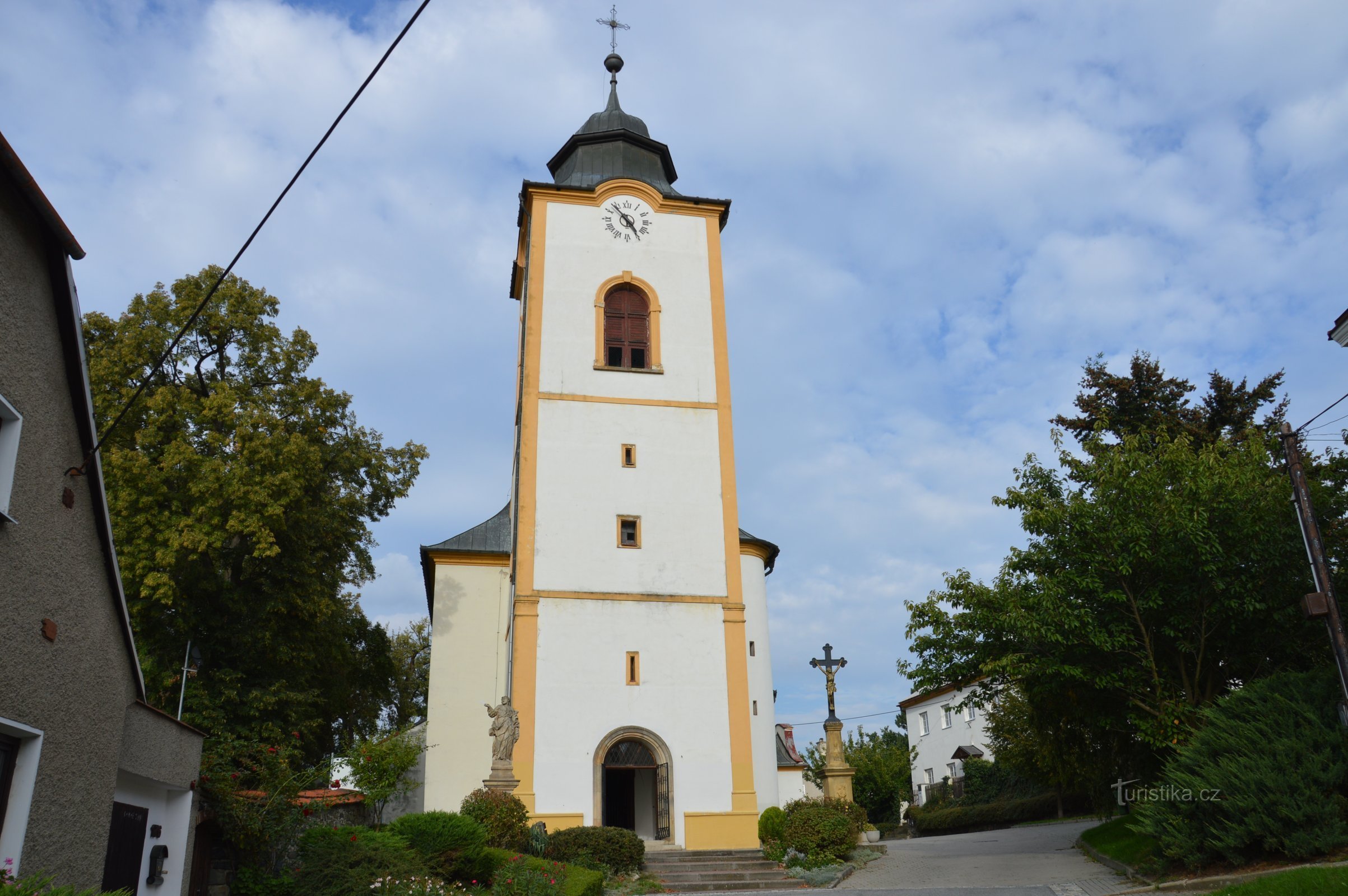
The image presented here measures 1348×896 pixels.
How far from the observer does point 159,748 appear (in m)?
9.30

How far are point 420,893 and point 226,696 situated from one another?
Answer: 11.0 meters

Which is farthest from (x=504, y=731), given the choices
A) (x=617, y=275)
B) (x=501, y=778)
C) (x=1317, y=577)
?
(x=1317, y=577)

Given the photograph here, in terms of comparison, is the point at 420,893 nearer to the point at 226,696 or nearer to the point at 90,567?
the point at 90,567

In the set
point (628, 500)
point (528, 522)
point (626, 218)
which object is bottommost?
point (528, 522)

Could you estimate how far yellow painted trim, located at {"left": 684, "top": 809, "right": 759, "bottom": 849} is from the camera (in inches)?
782

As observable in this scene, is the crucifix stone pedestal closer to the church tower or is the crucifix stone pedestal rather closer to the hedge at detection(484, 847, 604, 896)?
the church tower

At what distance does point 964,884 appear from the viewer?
Result: 1548 centimetres

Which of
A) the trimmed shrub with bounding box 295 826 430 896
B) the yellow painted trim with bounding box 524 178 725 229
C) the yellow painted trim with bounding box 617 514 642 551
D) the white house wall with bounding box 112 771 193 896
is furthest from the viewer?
the yellow painted trim with bounding box 524 178 725 229

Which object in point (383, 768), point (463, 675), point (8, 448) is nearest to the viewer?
point (8, 448)

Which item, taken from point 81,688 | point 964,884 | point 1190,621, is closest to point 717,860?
point 964,884

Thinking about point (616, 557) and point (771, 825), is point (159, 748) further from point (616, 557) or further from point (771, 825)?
point (771, 825)

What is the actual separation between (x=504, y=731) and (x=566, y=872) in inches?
186

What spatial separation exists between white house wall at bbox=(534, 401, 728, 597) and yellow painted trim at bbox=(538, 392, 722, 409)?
0.09 meters

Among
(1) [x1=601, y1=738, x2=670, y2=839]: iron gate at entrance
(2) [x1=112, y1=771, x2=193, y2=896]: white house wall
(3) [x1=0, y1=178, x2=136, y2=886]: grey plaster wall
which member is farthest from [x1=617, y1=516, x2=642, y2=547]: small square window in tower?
(3) [x1=0, y1=178, x2=136, y2=886]: grey plaster wall
